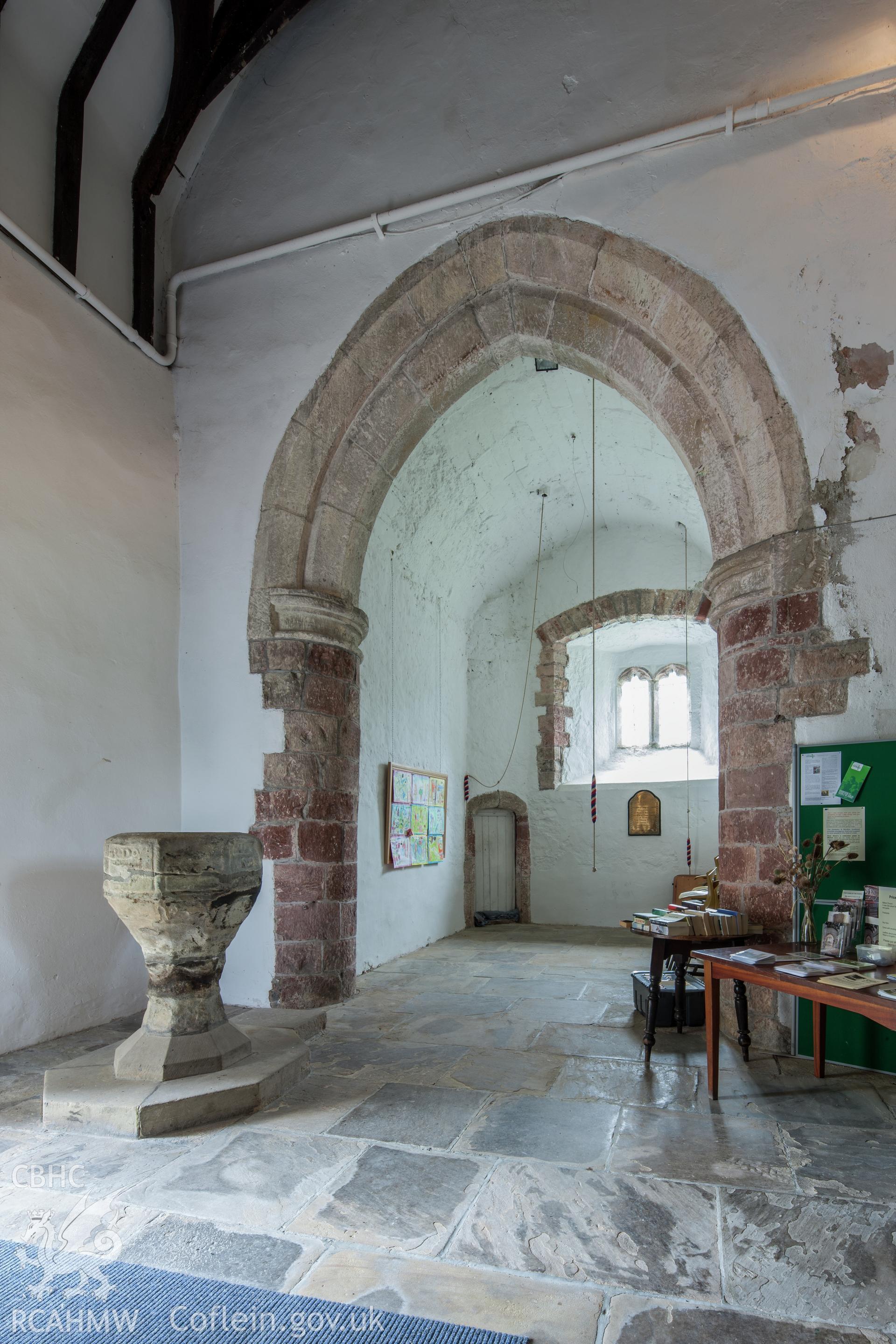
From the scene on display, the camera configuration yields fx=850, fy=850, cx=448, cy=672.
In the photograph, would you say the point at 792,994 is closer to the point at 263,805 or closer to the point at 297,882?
the point at 297,882

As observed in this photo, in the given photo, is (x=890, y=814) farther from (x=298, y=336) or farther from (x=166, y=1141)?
(x=298, y=336)

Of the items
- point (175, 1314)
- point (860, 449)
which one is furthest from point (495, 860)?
point (175, 1314)

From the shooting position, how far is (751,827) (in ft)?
12.3

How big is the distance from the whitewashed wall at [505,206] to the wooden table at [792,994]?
108 centimetres

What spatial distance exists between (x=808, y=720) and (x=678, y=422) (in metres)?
1.67

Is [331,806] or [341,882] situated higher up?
[331,806]

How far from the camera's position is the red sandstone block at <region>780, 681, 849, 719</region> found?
3.56m

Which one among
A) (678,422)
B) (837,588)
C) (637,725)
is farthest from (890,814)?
(637,725)

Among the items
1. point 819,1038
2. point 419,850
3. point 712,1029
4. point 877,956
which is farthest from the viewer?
point 419,850

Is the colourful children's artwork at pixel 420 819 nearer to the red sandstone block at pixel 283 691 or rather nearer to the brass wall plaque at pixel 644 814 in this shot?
the red sandstone block at pixel 283 691

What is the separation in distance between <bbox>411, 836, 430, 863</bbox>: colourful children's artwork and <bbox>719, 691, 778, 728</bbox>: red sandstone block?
3.30 metres

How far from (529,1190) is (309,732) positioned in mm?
2778

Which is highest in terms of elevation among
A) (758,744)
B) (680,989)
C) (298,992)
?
(758,744)

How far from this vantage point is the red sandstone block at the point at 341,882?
4.62 meters
